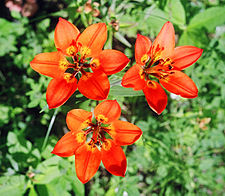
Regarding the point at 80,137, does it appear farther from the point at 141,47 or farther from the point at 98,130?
the point at 141,47

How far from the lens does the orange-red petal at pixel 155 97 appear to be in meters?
1.65

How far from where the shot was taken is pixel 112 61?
1.71 m

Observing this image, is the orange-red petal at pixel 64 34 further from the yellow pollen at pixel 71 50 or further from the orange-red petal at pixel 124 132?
the orange-red petal at pixel 124 132

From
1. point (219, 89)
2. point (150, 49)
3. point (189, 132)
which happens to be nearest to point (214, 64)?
point (219, 89)


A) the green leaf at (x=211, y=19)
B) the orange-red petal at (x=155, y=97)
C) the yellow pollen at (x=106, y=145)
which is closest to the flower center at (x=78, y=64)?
the orange-red petal at (x=155, y=97)

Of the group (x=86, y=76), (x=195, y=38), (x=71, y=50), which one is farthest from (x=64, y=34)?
(x=195, y=38)

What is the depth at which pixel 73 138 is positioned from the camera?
5.78 feet

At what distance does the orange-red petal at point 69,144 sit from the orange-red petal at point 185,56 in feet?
3.28

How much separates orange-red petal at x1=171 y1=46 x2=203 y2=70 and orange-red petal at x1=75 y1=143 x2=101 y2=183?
99 cm

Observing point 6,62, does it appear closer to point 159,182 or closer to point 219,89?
point 159,182

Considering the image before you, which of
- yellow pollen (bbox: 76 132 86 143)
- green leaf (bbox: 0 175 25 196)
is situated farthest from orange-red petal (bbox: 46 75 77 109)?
green leaf (bbox: 0 175 25 196)

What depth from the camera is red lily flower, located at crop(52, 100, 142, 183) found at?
1.64 m

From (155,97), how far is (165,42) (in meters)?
0.51

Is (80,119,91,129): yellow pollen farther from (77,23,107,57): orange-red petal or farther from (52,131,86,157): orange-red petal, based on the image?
(77,23,107,57): orange-red petal
